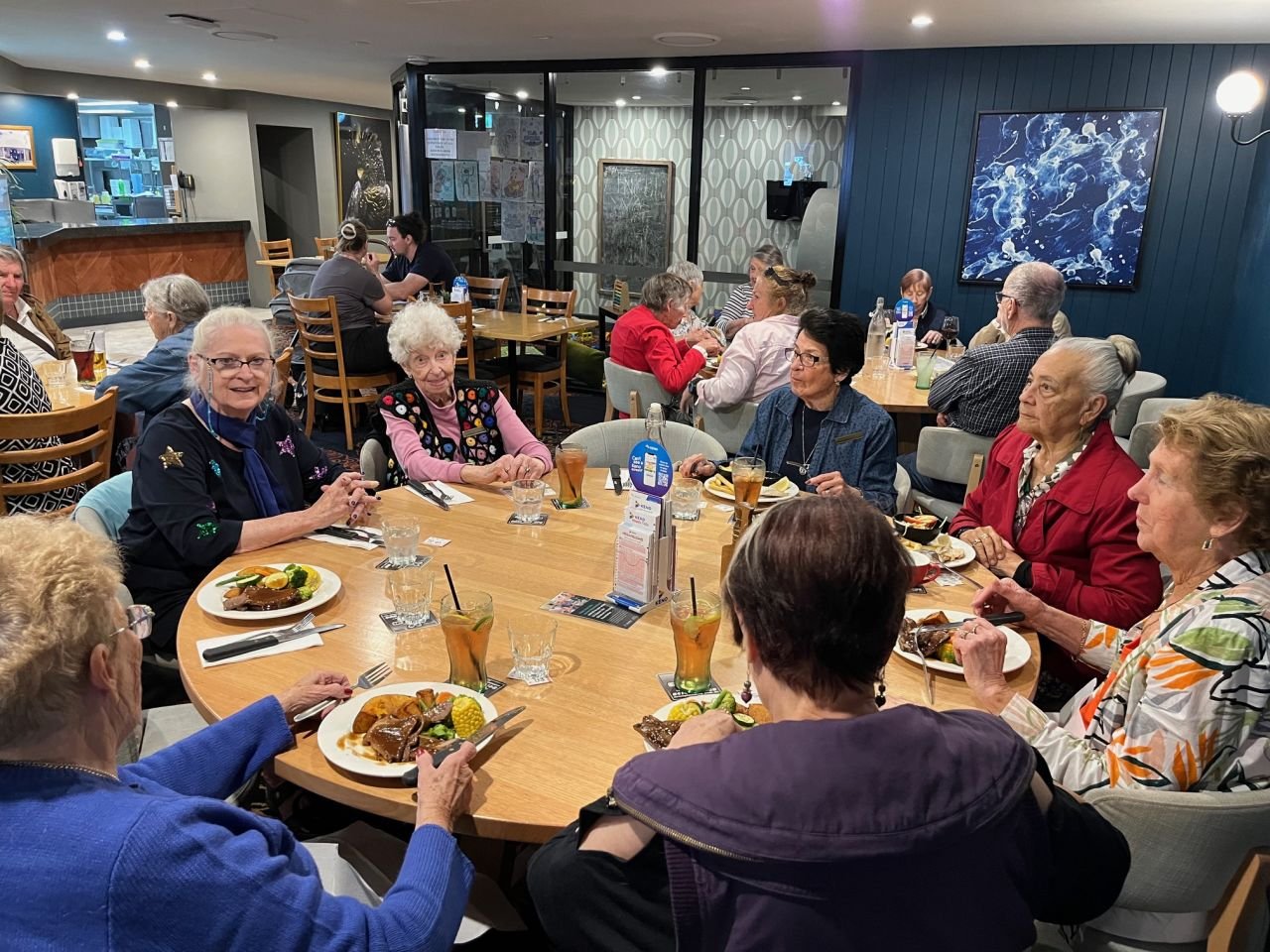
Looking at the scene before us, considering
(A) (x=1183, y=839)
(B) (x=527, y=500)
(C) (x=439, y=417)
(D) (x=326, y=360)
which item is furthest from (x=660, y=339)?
(A) (x=1183, y=839)

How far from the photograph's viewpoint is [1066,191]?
20.8ft

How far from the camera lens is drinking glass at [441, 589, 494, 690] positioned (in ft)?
5.17

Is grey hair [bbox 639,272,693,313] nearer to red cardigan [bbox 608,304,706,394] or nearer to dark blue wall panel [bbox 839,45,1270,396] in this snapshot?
red cardigan [bbox 608,304,706,394]

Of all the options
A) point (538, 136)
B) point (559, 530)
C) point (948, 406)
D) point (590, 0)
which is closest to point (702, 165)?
point (538, 136)

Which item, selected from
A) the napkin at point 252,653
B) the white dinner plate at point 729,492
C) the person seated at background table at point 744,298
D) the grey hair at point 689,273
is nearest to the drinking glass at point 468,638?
the napkin at point 252,653

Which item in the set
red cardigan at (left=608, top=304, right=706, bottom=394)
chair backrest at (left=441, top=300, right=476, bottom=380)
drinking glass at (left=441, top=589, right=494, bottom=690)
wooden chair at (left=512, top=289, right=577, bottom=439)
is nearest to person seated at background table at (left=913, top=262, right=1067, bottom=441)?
red cardigan at (left=608, top=304, right=706, bottom=394)

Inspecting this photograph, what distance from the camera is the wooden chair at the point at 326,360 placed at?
5742mm

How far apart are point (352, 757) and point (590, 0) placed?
497cm

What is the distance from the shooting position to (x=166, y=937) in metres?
0.91

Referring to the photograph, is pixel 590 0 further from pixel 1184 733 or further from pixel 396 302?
pixel 1184 733

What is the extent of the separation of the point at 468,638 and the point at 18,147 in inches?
562

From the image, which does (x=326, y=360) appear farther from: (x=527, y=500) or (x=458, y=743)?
(x=458, y=743)

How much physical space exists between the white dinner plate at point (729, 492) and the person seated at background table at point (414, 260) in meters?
5.11

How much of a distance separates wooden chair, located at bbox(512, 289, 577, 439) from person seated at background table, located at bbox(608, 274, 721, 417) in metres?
1.47
